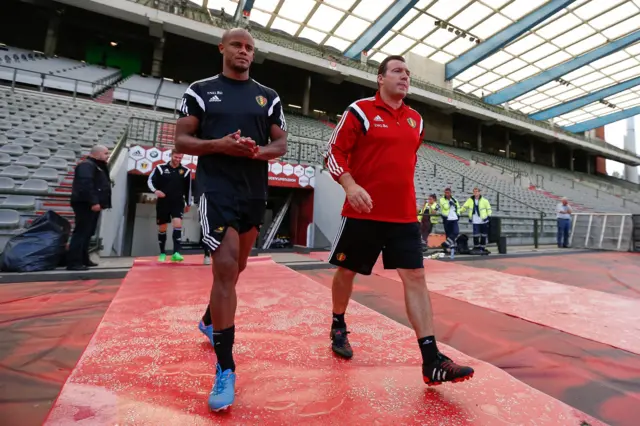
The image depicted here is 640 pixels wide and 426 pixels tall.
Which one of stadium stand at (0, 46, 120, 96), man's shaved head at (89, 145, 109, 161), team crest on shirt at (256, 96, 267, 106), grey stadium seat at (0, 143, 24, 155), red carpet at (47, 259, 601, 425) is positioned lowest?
red carpet at (47, 259, 601, 425)

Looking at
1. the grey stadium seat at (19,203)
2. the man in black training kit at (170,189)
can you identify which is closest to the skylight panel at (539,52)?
the man in black training kit at (170,189)

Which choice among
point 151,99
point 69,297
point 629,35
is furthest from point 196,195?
point 629,35

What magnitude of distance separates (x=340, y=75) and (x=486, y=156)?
551 inches

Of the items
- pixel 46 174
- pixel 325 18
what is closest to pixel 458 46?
pixel 325 18

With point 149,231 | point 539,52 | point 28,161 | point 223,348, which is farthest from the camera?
point 539,52

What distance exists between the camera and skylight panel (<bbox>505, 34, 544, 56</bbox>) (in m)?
19.6

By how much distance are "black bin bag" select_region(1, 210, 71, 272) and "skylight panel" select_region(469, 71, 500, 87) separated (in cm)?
2741

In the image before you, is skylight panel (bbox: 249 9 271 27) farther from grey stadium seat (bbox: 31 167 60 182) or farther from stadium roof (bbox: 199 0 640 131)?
grey stadium seat (bbox: 31 167 60 182)

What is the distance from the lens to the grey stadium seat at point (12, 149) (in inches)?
262

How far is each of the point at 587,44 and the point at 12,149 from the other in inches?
1101

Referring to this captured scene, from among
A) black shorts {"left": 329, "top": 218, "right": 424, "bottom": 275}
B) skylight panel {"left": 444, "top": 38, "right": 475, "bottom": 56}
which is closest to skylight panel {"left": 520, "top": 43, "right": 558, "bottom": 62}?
skylight panel {"left": 444, "top": 38, "right": 475, "bottom": 56}

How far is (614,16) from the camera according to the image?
17.5 meters

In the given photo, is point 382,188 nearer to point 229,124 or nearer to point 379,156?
point 379,156

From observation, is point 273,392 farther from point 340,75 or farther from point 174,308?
point 340,75
